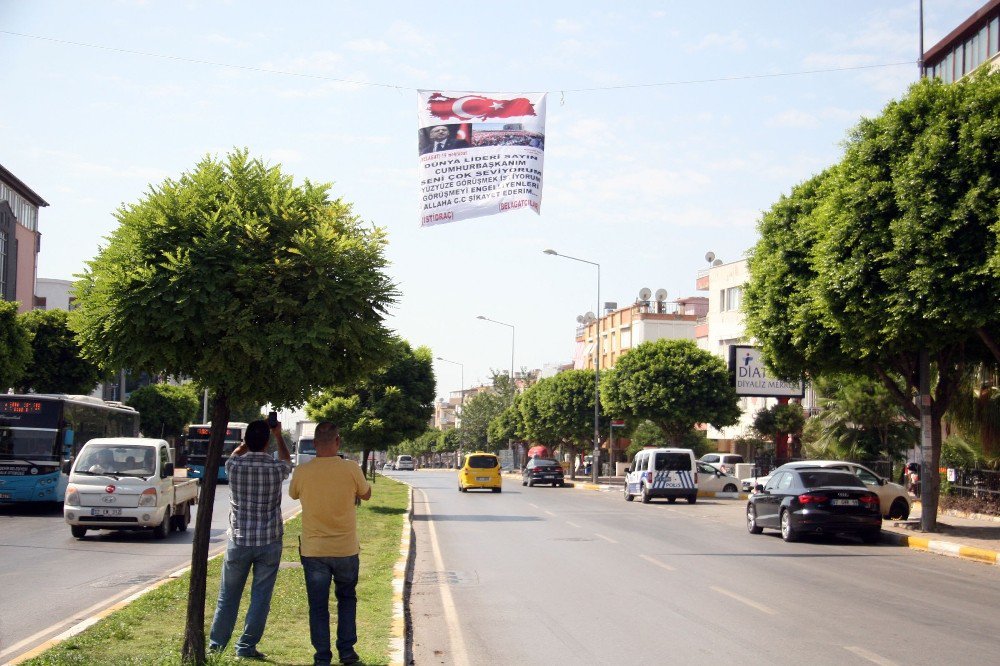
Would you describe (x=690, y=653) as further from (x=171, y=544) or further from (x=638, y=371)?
(x=638, y=371)

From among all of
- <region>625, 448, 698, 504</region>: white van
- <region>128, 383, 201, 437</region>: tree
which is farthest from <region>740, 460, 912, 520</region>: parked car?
<region>128, 383, 201, 437</region>: tree

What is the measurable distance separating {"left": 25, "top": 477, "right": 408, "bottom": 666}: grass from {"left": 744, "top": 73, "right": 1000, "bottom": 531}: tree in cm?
1126

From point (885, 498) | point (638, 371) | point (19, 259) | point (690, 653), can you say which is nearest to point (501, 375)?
point (19, 259)

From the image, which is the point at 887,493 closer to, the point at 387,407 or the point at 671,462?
the point at 671,462

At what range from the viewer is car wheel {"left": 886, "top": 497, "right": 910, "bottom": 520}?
27781mm

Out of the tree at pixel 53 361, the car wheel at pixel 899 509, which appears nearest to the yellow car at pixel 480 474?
the tree at pixel 53 361

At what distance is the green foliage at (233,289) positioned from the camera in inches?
299

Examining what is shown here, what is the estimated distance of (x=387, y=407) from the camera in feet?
113

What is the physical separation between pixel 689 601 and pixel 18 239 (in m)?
77.4

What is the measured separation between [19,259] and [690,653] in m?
79.9

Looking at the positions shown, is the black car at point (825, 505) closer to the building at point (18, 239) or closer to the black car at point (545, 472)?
the black car at point (545, 472)

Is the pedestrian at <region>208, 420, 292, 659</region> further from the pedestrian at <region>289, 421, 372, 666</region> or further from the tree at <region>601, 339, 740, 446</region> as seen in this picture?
the tree at <region>601, 339, 740, 446</region>

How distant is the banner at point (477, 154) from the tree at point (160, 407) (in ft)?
204

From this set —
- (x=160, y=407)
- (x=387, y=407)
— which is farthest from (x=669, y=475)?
(x=160, y=407)
